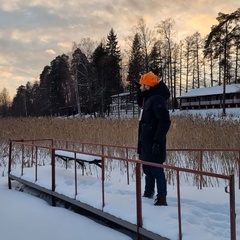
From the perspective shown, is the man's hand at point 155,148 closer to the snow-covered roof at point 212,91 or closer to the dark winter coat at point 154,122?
the dark winter coat at point 154,122

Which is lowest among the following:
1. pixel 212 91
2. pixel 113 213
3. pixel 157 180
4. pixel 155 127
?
pixel 113 213

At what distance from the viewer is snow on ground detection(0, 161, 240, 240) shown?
349 cm

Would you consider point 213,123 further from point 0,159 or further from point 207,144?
point 0,159

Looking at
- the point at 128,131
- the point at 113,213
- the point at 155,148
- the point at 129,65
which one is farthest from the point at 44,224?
the point at 129,65

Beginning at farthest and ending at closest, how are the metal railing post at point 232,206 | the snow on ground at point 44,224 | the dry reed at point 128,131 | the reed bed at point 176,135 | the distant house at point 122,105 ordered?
the distant house at point 122,105 < the dry reed at point 128,131 < the reed bed at point 176,135 < the snow on ground at point 44,224 < the metal railing post at point 232,206

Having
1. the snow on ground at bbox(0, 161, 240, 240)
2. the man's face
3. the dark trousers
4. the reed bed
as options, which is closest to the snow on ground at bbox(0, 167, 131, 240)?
the snow on ground at bbox(0, 161, 240, 240)

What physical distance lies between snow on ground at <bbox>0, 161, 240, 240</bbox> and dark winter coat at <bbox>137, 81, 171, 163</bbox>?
2.10 feet

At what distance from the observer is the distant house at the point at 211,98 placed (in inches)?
1740

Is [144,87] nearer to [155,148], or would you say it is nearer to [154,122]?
[154,122]

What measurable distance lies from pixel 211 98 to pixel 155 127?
4531 centimetres

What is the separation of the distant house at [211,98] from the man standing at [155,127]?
131 ft

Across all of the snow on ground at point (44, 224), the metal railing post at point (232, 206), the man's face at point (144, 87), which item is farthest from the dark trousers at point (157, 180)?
the metal railing post at point (232, 206)

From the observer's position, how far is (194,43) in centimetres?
5541

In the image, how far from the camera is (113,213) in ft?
13.5
